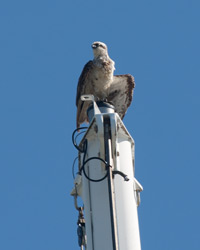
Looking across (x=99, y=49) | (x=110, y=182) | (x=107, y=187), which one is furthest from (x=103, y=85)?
(x=110, y=182)

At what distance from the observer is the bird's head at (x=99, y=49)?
1128 centimetres

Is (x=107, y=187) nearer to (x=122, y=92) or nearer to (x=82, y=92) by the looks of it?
(x=82, y=92)

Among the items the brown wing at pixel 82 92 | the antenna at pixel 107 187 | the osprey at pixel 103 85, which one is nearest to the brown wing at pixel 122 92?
the osprey at pixel 103 85

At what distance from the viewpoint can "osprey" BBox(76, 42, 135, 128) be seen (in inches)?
424

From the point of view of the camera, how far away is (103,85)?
1078cm

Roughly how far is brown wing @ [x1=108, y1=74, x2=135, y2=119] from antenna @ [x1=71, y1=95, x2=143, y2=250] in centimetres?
411

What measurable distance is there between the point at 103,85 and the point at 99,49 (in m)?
0.90

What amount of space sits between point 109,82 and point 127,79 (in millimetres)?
453

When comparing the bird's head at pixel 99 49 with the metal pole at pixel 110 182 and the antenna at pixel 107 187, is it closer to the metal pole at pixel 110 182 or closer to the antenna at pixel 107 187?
the antenna at pixel 107 187

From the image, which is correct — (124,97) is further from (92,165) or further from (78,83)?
(92,165)

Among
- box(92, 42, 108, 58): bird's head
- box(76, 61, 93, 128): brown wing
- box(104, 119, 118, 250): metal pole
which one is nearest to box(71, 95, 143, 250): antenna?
box(104, 119, 118, 250): metal pole

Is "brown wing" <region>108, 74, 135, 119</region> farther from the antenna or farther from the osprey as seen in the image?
the antenna

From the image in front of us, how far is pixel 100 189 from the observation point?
614cm

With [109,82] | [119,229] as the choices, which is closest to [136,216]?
[119,229]
